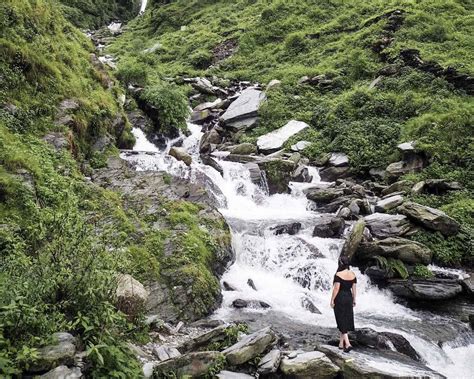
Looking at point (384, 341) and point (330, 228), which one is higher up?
point (330, 228)

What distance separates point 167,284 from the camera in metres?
10.2

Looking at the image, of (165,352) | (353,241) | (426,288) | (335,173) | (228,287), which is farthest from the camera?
(335,173)

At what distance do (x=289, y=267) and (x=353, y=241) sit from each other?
2.16 metres

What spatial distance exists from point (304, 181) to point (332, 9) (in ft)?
80.7

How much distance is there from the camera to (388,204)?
15742 mm

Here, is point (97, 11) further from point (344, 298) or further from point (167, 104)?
point (344, 298)

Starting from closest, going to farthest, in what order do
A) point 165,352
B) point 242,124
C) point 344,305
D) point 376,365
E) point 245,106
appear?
point 165,352, point 376,365, point 344,305, point 242,124, point 245,106

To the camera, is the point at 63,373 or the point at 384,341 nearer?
the point at 63,373

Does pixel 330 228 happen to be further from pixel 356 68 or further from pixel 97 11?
pixel 97 11

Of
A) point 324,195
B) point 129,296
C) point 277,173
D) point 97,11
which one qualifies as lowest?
point 324,195

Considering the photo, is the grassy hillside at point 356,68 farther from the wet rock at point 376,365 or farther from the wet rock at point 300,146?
the wet rock at point 376,365

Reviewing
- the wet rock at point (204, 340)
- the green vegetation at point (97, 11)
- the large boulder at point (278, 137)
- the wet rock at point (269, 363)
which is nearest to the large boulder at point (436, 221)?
the wet rock at point (269, 363)

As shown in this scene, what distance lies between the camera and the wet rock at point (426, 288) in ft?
39.3

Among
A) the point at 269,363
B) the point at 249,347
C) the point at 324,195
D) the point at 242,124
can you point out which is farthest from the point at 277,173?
the point at 269,363
